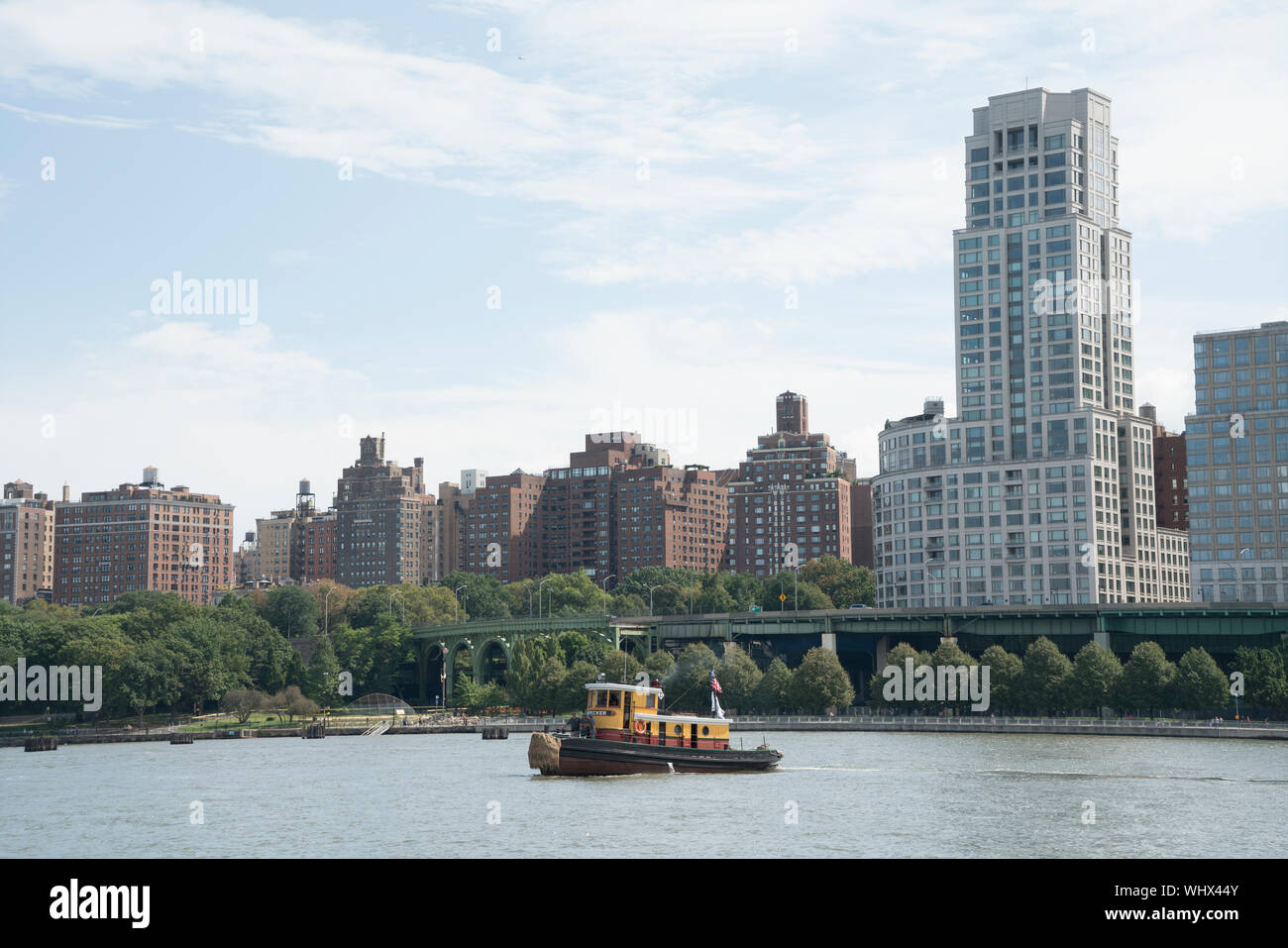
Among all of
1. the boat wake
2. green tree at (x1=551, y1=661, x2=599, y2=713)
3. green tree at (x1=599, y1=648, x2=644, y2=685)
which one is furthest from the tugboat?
green tree at (x1=551, y1=661, x2=599, y2=713)

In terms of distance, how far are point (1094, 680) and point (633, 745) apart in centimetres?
7489

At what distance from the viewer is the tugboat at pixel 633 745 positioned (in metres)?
94.9

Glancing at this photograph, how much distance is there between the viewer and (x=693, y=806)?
75.8 meters

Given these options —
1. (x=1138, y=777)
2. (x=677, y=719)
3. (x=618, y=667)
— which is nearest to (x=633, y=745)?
(x=677, y=719)

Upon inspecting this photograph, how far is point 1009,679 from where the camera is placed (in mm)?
158500

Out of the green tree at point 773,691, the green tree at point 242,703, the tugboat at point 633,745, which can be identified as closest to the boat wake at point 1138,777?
the tugboat at point 633,745

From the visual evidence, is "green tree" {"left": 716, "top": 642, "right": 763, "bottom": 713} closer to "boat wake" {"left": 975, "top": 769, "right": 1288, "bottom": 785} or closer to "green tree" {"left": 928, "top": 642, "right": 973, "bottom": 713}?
"green tree" {"left": 928, "top": 642, "right": 973, "bottom": 713}

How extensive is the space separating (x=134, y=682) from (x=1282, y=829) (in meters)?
152

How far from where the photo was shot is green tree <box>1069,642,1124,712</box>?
5999 inches

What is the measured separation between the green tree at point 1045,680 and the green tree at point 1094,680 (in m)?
1.00

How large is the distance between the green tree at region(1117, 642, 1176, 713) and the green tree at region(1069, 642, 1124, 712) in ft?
3.22

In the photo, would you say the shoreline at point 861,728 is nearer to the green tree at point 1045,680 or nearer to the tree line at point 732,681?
the tree line at point 732,681
